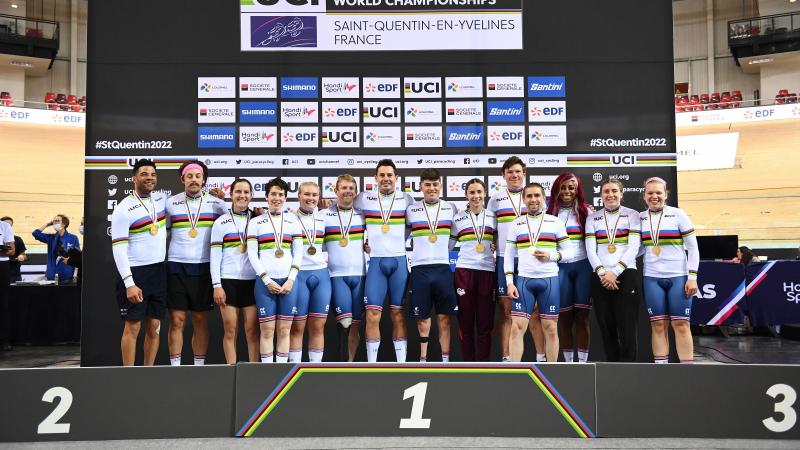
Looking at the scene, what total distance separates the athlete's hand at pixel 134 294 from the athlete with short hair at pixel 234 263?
1.94 ft

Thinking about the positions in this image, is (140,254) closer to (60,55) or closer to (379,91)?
(379,91)

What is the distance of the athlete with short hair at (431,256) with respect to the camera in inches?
230

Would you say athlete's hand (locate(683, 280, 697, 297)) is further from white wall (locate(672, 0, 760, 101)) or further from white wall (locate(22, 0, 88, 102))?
white wall (locate(22, 0, 88, 102))

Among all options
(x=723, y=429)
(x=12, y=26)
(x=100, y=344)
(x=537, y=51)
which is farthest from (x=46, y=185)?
(x=723, y=429)

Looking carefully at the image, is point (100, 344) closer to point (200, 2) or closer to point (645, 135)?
point (200, 2)

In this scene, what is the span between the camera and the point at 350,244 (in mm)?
5863

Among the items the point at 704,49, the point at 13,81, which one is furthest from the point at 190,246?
the point at 704,49

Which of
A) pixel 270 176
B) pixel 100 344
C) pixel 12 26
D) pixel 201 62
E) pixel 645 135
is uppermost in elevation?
pixel 12 26

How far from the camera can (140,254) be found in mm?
5547

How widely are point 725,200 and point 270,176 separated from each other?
15680 millimetres

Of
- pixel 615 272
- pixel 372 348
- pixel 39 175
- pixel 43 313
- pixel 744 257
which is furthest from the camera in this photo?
pixel 39 175

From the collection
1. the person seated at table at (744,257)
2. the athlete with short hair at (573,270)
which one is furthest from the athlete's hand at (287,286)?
the person seated at table at (744,257)

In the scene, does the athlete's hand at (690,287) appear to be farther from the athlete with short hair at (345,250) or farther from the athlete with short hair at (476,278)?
the athlete with short hair at (345,250)

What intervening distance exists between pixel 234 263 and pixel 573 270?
293 centimetres
